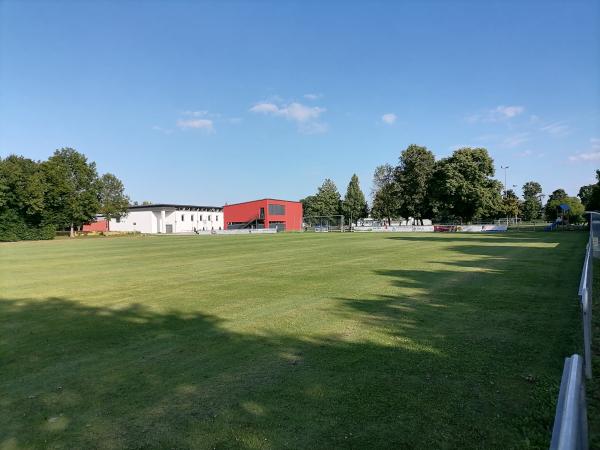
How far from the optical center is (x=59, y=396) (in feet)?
15.6

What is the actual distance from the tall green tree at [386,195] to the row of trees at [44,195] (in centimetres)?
6293

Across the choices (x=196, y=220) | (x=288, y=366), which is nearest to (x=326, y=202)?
(x=196, y=220)

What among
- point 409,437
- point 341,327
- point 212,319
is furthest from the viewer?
point 212,319

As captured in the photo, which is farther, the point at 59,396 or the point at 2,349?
the point at 2,349

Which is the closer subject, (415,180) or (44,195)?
(44,195)

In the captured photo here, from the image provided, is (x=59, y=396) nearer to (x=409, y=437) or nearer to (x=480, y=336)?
(x=409, y=437)

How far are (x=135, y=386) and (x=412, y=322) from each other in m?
5.08

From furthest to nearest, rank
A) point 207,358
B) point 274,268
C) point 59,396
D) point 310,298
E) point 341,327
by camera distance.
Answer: point 274,268 → point 310,298 → point 341,327 → point 207,358 → point 59,396

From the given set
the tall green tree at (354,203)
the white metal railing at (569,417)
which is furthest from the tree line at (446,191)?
the white metal railing at (569,417)

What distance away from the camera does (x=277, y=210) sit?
94.6 meters

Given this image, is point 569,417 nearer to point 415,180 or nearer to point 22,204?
point 415,180

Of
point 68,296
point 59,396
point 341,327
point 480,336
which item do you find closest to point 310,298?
point 341,327

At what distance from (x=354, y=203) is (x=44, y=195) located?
75.2 meters

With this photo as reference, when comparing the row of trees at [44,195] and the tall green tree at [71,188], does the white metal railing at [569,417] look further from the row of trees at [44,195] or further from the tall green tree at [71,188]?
the tall green tree at [71,188]
